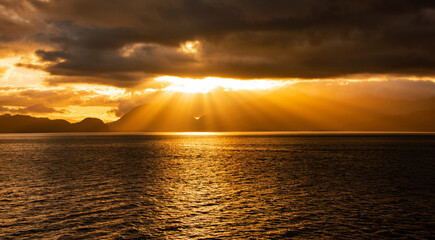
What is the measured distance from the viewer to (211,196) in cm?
4775

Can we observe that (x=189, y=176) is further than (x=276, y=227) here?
Yes

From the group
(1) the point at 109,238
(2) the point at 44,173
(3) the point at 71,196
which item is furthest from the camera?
(2) the point at 44,173

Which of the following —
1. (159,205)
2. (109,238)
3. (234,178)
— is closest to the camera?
(109,238)

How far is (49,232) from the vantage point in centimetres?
3094

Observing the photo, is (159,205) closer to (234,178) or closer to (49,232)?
(49,232)

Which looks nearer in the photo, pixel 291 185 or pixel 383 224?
pixel 383 224

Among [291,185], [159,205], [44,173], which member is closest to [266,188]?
[291,185]

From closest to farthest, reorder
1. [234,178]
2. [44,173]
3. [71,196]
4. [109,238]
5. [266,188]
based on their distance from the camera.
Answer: [109,238]
[71,196]
[266,188]
[234,178]
[44,173]

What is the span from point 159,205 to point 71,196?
14.3 metres

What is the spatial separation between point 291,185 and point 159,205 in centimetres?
2502

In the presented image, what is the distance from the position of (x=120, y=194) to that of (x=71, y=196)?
6.72m

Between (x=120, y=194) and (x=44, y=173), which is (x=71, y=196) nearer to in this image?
(x=120, y=194)

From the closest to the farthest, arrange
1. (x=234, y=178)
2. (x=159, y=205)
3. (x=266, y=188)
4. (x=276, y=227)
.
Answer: (x=276, y=227) → (x=159, y=205) → (x=266, y=188) → (x=234, y=178)

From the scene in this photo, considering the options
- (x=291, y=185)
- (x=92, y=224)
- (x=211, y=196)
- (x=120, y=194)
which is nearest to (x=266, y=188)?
(x=291, y=185)
